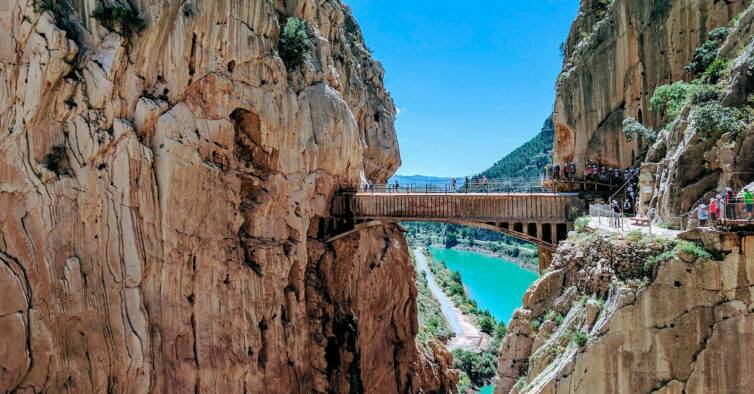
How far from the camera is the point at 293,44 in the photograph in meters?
26.1

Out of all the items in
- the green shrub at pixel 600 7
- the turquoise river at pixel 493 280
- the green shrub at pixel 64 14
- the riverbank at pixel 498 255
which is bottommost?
the turquoise river at pixel 493 280

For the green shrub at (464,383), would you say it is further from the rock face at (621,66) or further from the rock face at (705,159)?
the rock face at (705,159)

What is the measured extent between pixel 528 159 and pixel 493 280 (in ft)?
114

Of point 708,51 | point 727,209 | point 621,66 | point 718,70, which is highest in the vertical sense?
point 621,66

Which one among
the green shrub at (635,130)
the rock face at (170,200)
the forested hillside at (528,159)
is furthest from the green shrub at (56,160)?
the forested hillside at (528,159)

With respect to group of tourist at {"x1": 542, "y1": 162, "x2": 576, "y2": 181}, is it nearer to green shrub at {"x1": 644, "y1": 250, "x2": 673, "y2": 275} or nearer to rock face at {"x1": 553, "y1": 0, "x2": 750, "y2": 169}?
rock face at {"x1": 553, "y1": 0, "x2": 750, "y2": 169}

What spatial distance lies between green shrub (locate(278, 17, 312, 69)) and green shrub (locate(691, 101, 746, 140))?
716 inches

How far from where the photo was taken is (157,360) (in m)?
20.7

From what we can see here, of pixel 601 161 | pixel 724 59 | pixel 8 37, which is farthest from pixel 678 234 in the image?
pixel 8 37

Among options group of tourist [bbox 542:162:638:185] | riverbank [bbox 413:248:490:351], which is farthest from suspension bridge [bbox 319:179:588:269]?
riverbank [bbox 413:248:490:351]

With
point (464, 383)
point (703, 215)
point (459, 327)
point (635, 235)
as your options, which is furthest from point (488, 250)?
point (703, 215)

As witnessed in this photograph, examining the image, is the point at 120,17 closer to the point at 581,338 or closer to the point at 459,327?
the point at 581,338

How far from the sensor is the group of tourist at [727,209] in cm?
1102

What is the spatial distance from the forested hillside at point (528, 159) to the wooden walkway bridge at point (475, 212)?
9856cm
